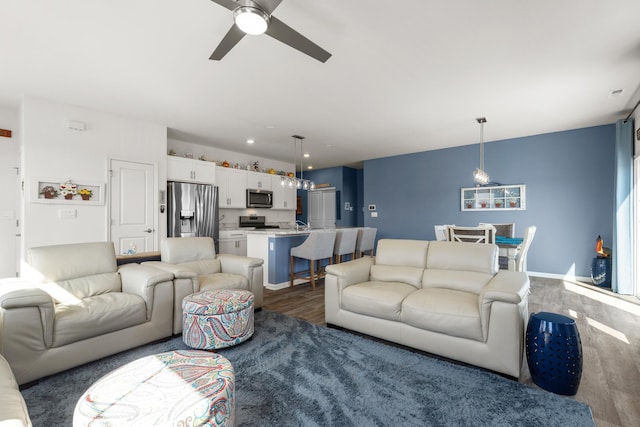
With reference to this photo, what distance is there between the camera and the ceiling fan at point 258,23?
172 cm

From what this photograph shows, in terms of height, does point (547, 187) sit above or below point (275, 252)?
above

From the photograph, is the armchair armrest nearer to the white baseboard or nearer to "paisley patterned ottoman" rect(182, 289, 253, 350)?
"paisley patterned ottoman" rect(182, 289, 253, 350)

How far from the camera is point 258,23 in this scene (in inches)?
71.1

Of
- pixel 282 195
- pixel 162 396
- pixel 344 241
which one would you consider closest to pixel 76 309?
pixel 162 396

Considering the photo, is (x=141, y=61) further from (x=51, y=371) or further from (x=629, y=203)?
(x=629, y=203)

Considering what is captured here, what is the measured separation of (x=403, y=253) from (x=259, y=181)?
471cm

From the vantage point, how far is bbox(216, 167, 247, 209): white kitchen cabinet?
20.7ft

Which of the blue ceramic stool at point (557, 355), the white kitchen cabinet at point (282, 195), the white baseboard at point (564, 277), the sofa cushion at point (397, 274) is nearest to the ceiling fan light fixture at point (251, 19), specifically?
the sofa cushion at point (397, 274)

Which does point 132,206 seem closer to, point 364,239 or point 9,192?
point 9,192

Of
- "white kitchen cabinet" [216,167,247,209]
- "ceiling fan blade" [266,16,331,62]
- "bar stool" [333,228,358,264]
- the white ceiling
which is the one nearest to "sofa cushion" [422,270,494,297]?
the white ceiling

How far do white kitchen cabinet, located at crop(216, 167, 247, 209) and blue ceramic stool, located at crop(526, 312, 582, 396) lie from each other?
5735 millimetres

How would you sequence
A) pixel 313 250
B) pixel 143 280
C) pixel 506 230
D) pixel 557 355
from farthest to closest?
pixel 506 230 < pixel 313 250 < pixel 143 280 < pixel 557 355

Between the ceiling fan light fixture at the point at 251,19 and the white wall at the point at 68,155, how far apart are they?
3.68 m

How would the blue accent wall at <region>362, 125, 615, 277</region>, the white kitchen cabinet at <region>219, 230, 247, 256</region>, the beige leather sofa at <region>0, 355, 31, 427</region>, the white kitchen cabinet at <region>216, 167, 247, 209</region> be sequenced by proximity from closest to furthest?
the beige leather sofa at <region>0, 355, 31, 427</region> < the blue accent wall at <region>362, 125, 615, 277</region> < the white kitchen cabinet at <region>219, 230, 247, 256</region> < the white kitchen cabinet at <region>216, 167, 247, 209</region>
